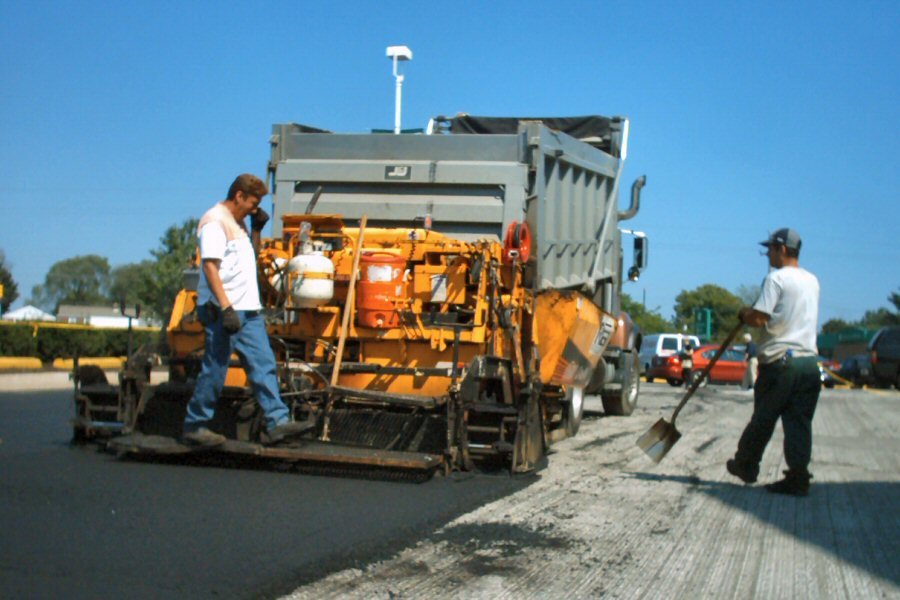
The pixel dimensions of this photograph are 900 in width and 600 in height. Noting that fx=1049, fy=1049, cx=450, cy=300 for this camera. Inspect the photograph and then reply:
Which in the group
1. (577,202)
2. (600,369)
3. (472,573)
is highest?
(577,202)

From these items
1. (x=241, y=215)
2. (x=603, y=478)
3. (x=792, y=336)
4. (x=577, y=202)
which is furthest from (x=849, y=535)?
(x=577, y=202)

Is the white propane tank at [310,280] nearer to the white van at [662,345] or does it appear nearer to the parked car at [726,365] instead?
the parked car at [726,365]

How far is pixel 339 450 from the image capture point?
7020 millimetres

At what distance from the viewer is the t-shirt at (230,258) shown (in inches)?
273

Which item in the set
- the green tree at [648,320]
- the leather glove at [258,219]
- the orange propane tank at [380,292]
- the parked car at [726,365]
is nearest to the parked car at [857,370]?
the parked car at [726,365]

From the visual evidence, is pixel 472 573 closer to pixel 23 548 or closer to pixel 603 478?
pixel 23 548

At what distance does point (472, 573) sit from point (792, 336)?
11.5 ft

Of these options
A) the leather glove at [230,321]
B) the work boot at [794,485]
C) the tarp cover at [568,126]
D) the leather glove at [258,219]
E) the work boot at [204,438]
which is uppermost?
the tarp cover at [568,126]

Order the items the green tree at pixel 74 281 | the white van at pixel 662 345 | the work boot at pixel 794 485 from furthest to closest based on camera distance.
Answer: the green tree at pixel 74 281, the white van at pixel 662 345, the work boot at pixel 794 485

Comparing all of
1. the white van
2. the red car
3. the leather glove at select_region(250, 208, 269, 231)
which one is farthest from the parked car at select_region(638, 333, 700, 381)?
the leather glove at select_region(250, 208, 269, 231)

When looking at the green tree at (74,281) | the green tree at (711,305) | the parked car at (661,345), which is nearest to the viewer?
the parked car at (661,345)

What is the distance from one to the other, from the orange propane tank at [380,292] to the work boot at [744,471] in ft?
8.64

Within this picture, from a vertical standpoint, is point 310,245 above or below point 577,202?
below

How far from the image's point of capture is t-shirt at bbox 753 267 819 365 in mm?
7145
